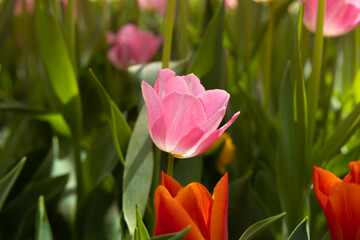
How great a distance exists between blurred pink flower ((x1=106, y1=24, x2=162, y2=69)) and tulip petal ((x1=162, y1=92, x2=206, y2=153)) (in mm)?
702

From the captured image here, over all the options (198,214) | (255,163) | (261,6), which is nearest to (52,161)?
(255,163)

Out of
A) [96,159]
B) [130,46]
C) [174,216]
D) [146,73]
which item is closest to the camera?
[174,216]

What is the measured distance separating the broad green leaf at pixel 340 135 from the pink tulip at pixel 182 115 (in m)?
0.20

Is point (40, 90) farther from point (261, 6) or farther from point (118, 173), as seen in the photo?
point (261, 6)

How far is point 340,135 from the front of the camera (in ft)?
2.07

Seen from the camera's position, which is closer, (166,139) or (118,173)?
(166,139)

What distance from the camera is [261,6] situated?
132 centimetres

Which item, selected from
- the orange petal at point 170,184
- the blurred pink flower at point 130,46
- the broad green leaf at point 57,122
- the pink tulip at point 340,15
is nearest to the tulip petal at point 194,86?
the orange petal at point 170,184

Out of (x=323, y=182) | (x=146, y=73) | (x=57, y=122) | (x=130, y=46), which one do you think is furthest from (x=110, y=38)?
(x=323, y=182)

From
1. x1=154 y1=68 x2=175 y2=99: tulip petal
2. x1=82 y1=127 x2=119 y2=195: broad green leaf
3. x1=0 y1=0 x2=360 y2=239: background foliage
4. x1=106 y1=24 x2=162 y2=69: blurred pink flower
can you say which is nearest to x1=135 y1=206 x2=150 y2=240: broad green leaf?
x1=0 y1=0 x2=360 y2=239: background foliage

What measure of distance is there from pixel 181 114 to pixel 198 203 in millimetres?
94

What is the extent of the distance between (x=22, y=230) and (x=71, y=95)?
0.65ft

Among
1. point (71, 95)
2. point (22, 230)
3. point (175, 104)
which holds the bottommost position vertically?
point (22, 230)

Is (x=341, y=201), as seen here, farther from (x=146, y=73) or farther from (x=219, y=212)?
(x=146, y=73)
